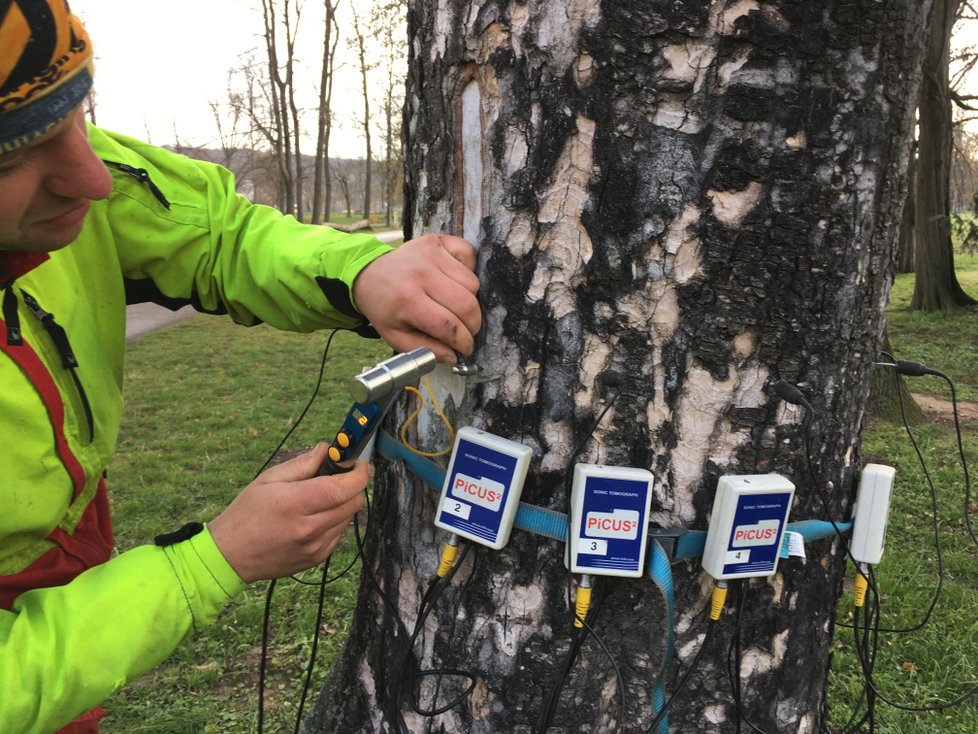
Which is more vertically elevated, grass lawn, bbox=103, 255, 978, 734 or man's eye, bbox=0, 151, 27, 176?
man's eye, bbox=0, 151, 27, 176

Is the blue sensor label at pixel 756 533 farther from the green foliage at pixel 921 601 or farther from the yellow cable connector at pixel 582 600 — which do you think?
the green foliage at pixel 921 601

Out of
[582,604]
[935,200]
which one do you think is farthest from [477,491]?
[935,200]

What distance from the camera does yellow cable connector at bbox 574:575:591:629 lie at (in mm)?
1163

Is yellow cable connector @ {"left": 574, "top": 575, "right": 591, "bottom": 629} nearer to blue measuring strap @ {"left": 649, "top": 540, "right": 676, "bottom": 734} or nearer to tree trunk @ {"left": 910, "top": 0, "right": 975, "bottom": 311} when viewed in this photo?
blue measuring strap @ {"left": 649, "top": 540, "right": 676, "bottom": 734}

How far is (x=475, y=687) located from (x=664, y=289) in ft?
2.54

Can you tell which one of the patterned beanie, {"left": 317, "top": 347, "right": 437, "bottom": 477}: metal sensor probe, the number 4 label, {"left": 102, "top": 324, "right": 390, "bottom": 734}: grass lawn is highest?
the patterned beanie

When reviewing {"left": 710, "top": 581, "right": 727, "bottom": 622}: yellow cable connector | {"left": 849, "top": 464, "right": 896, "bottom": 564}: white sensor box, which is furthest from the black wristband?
{"left": 849, "top": 464, "right": 896, "bottom": 564}: white sensor box

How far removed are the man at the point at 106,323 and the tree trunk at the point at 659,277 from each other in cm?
17

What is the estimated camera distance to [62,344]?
124 centimetres

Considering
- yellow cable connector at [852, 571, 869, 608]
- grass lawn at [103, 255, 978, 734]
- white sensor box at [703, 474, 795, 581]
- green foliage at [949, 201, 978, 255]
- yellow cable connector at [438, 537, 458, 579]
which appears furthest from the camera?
green foliage at [949, 201, 978, 255]

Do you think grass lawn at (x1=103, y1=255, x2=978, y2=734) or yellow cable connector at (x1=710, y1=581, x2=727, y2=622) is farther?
grass lawn at (x1=103, y1=255, x2=978, y2=734)

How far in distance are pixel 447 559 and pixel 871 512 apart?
0.73 meters

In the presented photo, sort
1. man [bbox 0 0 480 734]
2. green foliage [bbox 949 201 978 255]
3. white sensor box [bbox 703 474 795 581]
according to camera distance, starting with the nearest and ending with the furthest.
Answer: man [bbox 0 0 480 734] → white sensor box [bbox 703 474 795 581] → green foliage [bbox 949 201 978 255]

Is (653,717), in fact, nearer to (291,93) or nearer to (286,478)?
(286,478)
